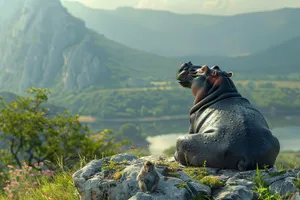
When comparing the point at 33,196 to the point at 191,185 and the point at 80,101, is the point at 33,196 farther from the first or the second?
the point at 80,101

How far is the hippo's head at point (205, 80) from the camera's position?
26.8ft

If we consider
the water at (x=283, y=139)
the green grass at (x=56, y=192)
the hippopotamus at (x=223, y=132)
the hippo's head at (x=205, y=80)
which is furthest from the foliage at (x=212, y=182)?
the water at (x=283, y=139)

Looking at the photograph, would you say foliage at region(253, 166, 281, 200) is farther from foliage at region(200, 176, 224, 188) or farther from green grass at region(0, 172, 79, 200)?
green grass at region(0, 172, 79, 200)

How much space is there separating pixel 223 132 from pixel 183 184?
175 centimetres

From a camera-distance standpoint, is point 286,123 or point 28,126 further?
point 286,123

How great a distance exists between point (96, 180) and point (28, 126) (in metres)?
13.7

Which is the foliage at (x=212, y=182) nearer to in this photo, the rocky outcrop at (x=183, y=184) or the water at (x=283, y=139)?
the rocky outcrop at (x=183, y=184)

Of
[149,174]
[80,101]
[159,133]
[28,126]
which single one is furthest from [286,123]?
[149,174]

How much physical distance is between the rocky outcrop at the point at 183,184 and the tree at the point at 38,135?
1185cm

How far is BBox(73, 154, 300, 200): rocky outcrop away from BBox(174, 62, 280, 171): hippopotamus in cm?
34

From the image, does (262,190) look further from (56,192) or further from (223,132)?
(56,192)

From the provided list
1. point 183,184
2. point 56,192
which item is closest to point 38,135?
point 56,192

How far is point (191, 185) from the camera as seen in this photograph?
233 inches

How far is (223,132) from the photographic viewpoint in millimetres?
7141
